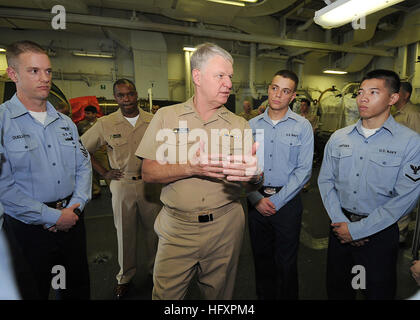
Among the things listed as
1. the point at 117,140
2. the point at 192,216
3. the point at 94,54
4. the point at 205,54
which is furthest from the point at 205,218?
the point at 94,54

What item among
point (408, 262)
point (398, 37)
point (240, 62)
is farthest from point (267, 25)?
point (408, 262)

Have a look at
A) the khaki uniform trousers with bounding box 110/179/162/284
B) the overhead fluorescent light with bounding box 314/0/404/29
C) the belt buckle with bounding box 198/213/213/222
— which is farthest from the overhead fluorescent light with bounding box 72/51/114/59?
the belt buckle with bounding box 198/213/213/222

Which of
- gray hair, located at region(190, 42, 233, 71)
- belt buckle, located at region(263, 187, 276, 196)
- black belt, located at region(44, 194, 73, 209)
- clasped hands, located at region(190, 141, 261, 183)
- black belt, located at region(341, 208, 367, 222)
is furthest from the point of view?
belt buckle, located at region(263, 187, 276, 196)

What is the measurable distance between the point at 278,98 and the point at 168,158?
124 cm

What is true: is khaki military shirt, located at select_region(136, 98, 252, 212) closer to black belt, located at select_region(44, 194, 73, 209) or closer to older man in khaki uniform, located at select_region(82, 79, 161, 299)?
black belt, located at select_region(44, 194, 73, 209)

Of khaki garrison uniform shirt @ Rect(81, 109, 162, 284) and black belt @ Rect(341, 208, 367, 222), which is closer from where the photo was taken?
black belt @ Rect(341, 208, 367, 222)

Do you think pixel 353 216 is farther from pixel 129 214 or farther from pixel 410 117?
pixel 410 117

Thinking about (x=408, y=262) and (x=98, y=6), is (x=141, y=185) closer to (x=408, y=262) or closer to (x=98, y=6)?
(x=408, y=262)

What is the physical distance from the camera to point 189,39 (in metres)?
9.48

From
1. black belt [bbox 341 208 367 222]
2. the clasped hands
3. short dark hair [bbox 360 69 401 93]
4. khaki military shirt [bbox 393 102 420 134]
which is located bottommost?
black belt [bbox 341 208 367 222]

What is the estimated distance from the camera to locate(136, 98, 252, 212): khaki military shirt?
1502mm

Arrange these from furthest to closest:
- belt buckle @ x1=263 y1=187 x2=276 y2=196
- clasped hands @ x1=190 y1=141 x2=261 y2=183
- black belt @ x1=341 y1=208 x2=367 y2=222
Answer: belt buckle @ x1=263 y1=187 x2=276 y2=196 → black belt @ x1=341 y1=208 x2=367 y2=222 → clasped hands @ x1=190 y1=141 x2=261 y2=183

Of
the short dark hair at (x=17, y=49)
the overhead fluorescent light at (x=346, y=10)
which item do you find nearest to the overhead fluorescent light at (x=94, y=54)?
the short dark hair at (x=17, y=49)

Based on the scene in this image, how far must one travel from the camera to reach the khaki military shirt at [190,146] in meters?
1.50
